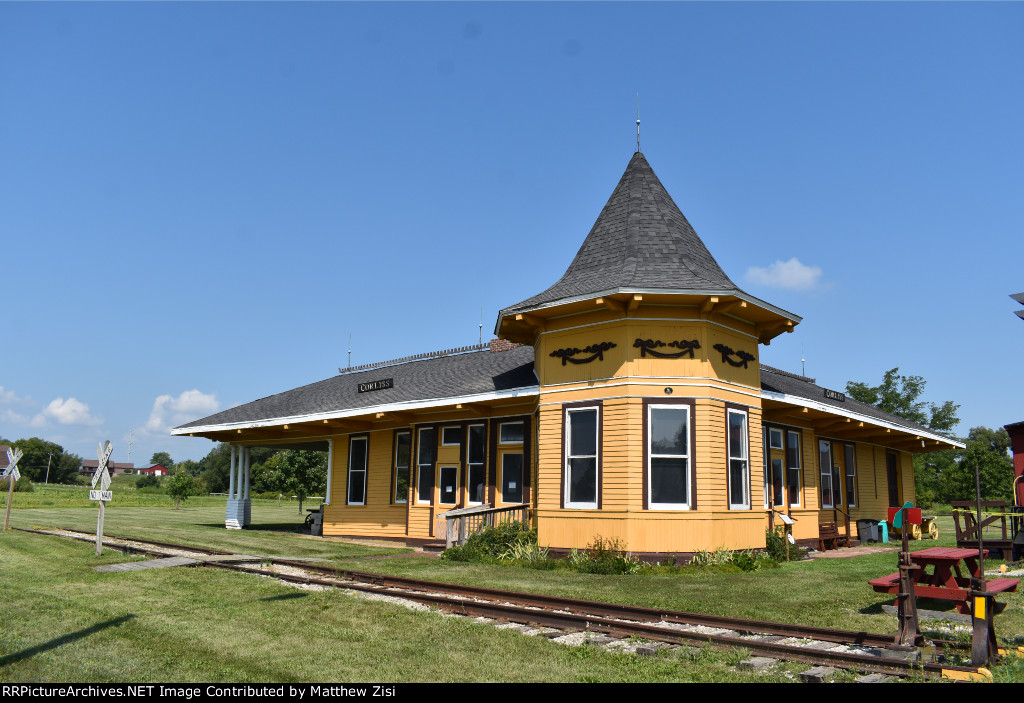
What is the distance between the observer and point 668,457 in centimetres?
1503

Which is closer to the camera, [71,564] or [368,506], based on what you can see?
[71,564]

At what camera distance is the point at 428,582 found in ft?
37.5

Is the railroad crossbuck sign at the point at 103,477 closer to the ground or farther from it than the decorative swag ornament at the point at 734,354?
closer to the ground

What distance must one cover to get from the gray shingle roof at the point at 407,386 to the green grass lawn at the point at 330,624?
6.77 m

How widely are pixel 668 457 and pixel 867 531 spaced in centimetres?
1303

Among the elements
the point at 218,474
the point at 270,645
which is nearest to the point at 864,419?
the point at 270,645

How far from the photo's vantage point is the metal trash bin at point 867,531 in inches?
949

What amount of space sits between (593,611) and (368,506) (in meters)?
14.6

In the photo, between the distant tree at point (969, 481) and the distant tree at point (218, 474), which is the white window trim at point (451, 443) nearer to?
the distant tree at point (969, 481)

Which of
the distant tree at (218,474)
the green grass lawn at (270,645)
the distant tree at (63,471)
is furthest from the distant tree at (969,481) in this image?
the distant tree at (63,471)

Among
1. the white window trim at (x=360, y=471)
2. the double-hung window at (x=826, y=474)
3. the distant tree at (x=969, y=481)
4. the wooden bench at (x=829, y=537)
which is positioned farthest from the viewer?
the distant tree at (x=969, y=481)
